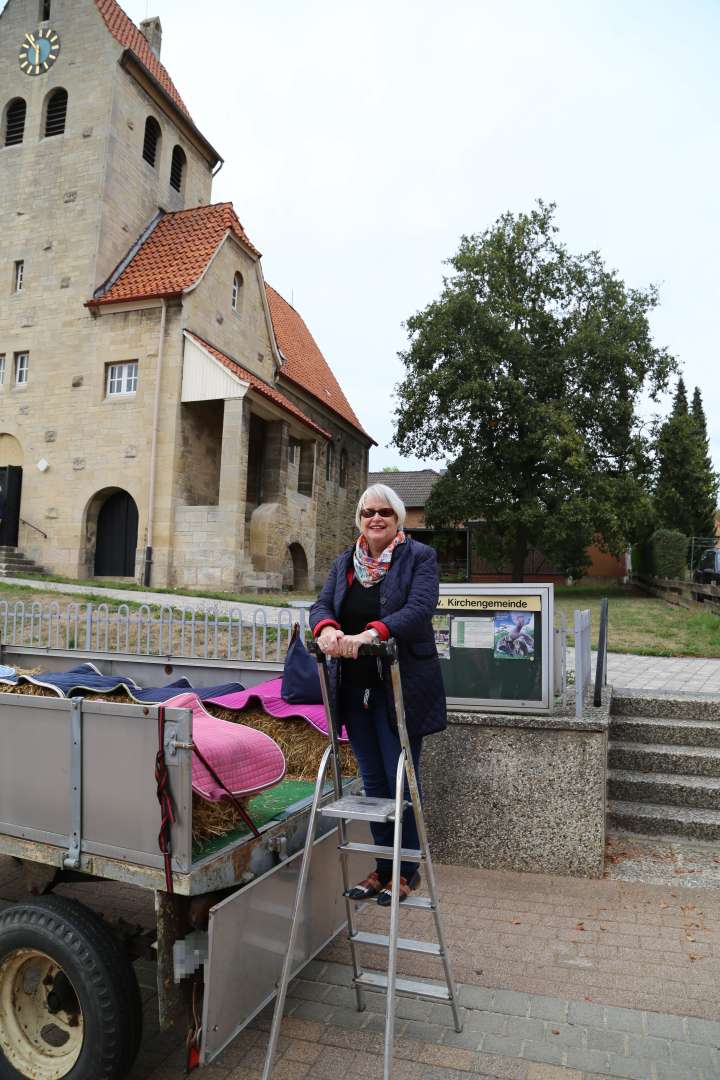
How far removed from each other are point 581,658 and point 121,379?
2004 centimetres

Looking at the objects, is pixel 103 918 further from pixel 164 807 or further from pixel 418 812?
pixel 418 812

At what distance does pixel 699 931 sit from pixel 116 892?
10.9ft

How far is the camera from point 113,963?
2631 mm

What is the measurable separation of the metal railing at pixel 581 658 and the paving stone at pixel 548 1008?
2.20 meters

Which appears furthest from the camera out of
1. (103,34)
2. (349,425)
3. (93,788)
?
(349,425)

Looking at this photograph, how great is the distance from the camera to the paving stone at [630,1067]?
2818 mm

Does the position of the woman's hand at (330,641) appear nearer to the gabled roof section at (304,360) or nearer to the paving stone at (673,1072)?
the paving stone at (673,1072)

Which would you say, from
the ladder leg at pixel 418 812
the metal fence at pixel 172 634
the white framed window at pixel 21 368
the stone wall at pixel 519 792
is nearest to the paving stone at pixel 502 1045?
the ladder leg at pixel 418 812

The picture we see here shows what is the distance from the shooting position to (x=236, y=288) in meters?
24.9

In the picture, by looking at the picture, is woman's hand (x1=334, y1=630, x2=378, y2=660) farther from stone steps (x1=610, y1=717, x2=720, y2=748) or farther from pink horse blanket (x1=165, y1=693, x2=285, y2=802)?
stone steps (x1=610, y1=717, x2=720, y2=748)

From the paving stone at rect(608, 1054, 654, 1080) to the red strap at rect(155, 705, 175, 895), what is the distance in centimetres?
183

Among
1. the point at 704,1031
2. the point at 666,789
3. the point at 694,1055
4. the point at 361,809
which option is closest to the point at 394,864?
the point at 361,809

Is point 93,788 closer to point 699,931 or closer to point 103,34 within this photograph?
point 699,931

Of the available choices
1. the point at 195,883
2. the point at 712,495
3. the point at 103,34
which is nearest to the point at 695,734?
the point at 195,883
